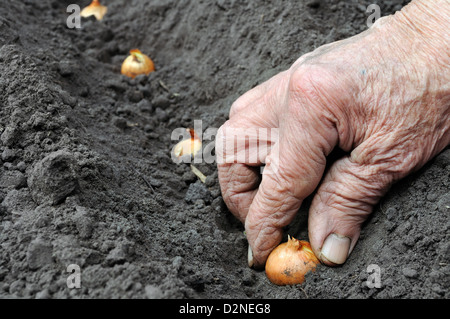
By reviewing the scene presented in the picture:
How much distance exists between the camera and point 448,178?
2686mm

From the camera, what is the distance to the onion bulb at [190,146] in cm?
380

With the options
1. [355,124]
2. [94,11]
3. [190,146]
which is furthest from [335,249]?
[94,11]

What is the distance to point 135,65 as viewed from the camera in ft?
15.5

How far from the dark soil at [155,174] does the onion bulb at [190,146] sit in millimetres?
94

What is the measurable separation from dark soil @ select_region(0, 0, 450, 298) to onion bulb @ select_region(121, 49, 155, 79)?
0.13 metres

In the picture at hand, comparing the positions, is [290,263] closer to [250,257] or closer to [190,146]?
[250,257]

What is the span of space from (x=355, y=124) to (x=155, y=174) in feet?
4.72

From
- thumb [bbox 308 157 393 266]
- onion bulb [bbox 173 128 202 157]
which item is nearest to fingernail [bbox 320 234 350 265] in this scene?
thumb [bbox 308 157 393 266]

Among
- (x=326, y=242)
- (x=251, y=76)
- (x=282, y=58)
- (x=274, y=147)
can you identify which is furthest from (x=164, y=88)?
(x=326, y=242)

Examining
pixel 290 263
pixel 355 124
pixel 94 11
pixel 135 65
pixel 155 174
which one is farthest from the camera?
pixel 94 11

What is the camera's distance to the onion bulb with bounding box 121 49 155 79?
4742 mm

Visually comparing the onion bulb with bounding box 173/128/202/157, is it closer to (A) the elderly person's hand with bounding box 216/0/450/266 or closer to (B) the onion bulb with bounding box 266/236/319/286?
(A) the elderly person's hand with bounding box 216/0/450/266

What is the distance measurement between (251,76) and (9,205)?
2152mm

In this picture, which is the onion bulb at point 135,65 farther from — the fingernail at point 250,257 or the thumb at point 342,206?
the thumb at point 342,206
